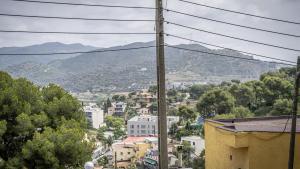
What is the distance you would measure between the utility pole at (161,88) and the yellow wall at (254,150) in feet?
7.96

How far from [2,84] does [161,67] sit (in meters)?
6.45

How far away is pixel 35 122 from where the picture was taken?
38.0 ft

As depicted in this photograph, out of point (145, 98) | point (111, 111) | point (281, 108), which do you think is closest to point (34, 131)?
point (281, 108)

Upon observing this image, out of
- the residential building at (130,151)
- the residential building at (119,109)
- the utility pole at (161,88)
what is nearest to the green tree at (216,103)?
the residential building at (130,151)

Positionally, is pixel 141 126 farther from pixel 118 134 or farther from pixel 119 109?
pixel 119 109

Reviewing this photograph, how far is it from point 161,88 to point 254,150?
3.34 m

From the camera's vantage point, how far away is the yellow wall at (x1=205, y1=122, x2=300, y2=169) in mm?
8648

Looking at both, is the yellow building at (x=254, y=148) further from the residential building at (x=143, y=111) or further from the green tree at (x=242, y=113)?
the residential building at (x=143, y=111)

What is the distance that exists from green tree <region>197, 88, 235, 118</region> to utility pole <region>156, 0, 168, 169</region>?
37646mm

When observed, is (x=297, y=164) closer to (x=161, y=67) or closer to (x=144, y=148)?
(x=161, y=67)

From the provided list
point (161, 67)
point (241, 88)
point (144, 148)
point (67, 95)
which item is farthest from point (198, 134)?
point (161, 67)

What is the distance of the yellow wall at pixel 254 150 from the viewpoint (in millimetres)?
8648

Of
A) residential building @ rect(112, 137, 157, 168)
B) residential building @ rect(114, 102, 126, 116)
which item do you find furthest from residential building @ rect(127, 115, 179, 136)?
residential building @ rect(112, 137, 157, 168)

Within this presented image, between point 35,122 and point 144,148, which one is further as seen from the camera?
point 144,148
